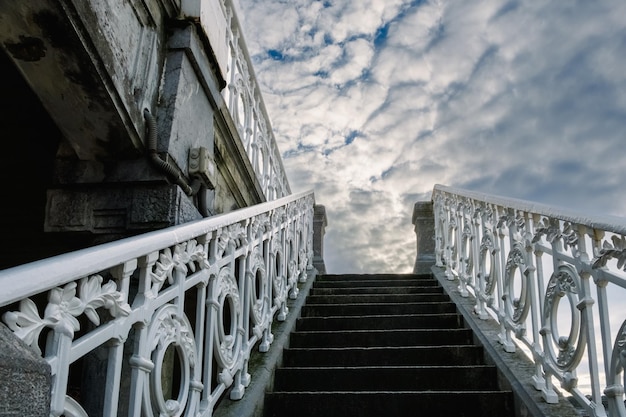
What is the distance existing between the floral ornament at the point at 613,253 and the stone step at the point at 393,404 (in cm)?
137

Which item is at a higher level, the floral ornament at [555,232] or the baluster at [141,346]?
the floral ornament at [555,232]

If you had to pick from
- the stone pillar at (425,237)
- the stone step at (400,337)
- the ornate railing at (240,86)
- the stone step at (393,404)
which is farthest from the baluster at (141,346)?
the stone pillar at (425,237)

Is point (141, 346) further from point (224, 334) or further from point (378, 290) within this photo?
point (378, 290)

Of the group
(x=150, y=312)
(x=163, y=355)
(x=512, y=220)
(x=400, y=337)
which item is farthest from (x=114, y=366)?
(x=400, y=337)

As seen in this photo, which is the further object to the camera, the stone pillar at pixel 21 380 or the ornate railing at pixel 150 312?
the ornate railing at pixel 150 312

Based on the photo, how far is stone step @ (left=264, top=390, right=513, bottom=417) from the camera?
12.0 ft

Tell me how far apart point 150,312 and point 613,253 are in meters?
2.02

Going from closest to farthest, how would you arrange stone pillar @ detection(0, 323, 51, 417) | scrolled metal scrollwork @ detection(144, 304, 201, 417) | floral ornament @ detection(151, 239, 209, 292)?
stone pillar @ detection(0, 323, 51, 417)
scrolled metal scrollwork @ detection(144, 304, 201, 417)
floral ornament @ detection(151, 239, 209, 292)

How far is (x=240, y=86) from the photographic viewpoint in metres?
5.96

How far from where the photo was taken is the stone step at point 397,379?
4078 mm

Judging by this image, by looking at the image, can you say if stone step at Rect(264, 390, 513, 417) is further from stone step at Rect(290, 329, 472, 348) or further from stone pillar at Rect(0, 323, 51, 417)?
stone pillar at Rect(0, 323, 51, 417)

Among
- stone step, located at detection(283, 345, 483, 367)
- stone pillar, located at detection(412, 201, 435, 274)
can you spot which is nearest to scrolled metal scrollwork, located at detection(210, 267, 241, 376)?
stone step, located at detection(283, 345, 483, 367)

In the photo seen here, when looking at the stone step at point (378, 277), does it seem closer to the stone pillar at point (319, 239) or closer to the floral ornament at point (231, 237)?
the stone pillar at point (319, 239)

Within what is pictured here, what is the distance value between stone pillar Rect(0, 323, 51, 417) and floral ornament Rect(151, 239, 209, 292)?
35.3 inches
